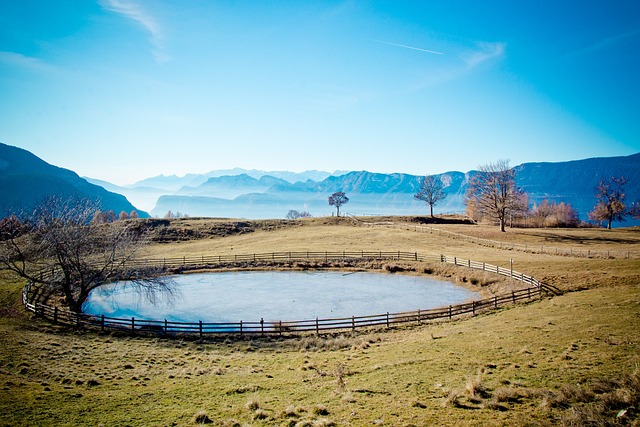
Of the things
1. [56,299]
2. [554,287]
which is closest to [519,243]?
[554,287]

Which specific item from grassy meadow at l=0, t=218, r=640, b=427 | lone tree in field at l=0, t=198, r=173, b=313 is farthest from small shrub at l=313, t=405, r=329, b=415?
lone tree in field at l=0, t=198, r=173, b=313

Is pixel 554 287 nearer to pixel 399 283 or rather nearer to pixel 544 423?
pixel 399 283

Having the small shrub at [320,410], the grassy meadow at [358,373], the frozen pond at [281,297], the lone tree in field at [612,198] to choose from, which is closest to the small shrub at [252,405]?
the grassy meadow at [358,373]

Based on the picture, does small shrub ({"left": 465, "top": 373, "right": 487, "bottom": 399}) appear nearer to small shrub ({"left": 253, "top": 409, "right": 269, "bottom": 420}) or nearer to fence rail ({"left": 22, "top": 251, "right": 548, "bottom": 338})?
small shrub ({"left": 253, "top": 409, "right": 269, "bottom": 420})

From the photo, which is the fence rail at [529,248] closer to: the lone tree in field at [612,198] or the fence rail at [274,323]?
the fence rail at [274,323]

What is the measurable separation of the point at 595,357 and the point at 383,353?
10086 mm

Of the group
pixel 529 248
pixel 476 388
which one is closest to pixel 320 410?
pixel 476 388

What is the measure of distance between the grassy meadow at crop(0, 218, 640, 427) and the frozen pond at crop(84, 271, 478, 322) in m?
6.23

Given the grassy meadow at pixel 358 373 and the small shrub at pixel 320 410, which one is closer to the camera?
the grassy meadow at pixel 358 373

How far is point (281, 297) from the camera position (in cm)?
3875

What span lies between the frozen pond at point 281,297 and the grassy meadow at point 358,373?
6232 mm

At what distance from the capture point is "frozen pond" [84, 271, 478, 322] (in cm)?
3325

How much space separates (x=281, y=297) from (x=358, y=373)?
71.3 ft

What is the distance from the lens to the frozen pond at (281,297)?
109ft
